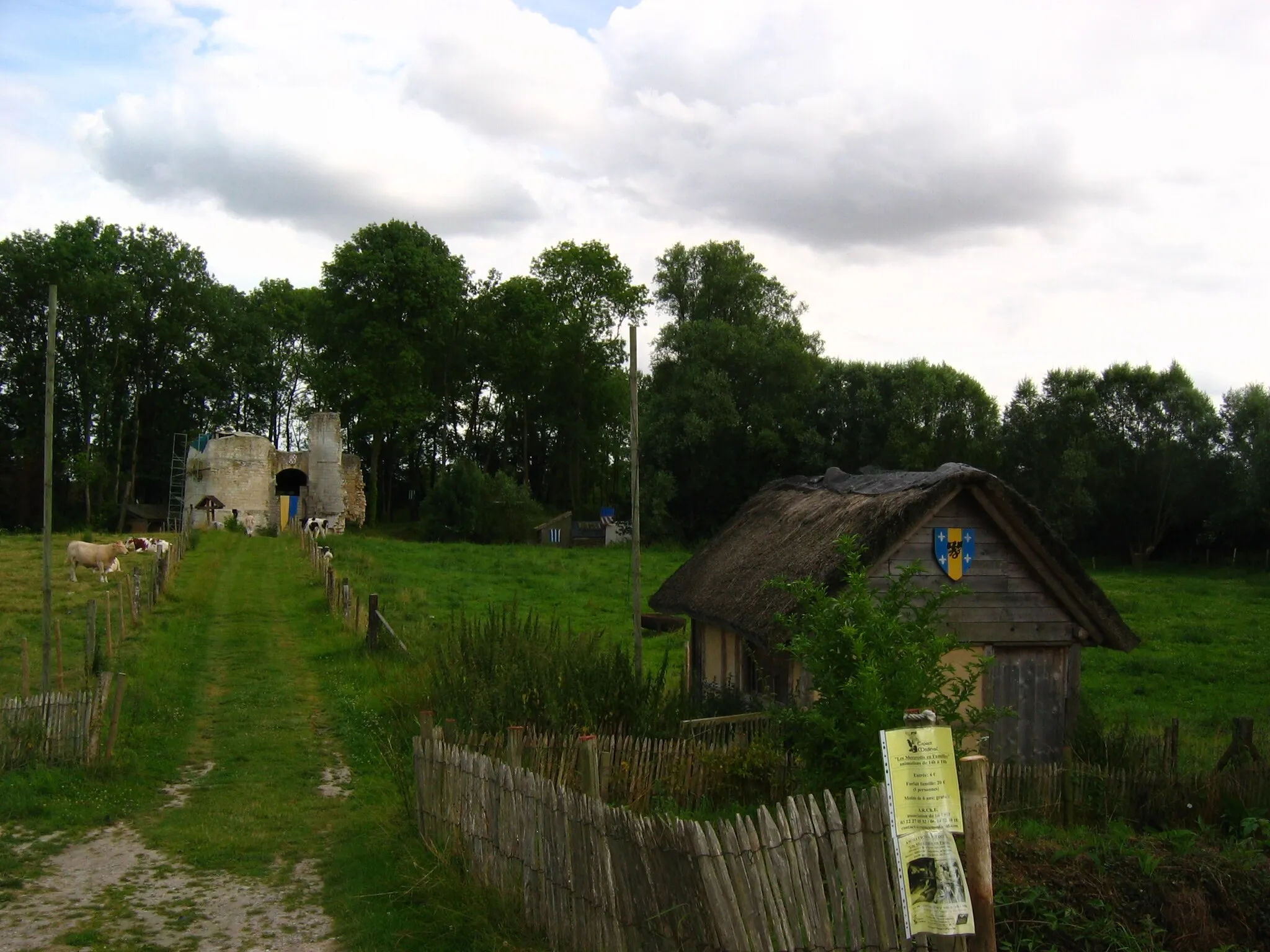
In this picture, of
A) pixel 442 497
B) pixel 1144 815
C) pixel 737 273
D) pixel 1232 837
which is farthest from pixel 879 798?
pixel 442 497

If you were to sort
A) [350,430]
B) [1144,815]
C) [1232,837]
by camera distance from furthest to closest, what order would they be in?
[350,430] < [1144,815] < [1232,837]

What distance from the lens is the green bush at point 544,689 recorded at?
9.65 m

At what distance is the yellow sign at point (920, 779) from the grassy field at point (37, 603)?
503 inches

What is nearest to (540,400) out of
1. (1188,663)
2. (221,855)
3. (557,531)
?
(557,531)

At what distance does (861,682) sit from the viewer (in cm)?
618

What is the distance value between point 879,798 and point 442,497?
4620 centimetres

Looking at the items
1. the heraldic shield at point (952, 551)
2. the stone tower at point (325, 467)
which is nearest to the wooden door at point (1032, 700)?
the heraldic shield at point (952, 551)

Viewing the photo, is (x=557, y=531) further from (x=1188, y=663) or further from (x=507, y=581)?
(x=1188, y=663)

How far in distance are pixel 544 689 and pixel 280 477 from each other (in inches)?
1900

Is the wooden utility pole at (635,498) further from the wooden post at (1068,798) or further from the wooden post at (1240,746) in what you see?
the wooden post at (1240,746)

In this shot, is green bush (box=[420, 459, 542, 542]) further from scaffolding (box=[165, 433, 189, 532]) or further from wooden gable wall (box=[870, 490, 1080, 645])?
wooden gable wall (box=[870, 490, 1080, 645])

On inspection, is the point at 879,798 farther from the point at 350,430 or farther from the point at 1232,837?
the point at 350,430

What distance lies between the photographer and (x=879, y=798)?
4.60 m

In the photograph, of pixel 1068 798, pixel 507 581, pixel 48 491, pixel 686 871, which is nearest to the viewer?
pixel 686 871
